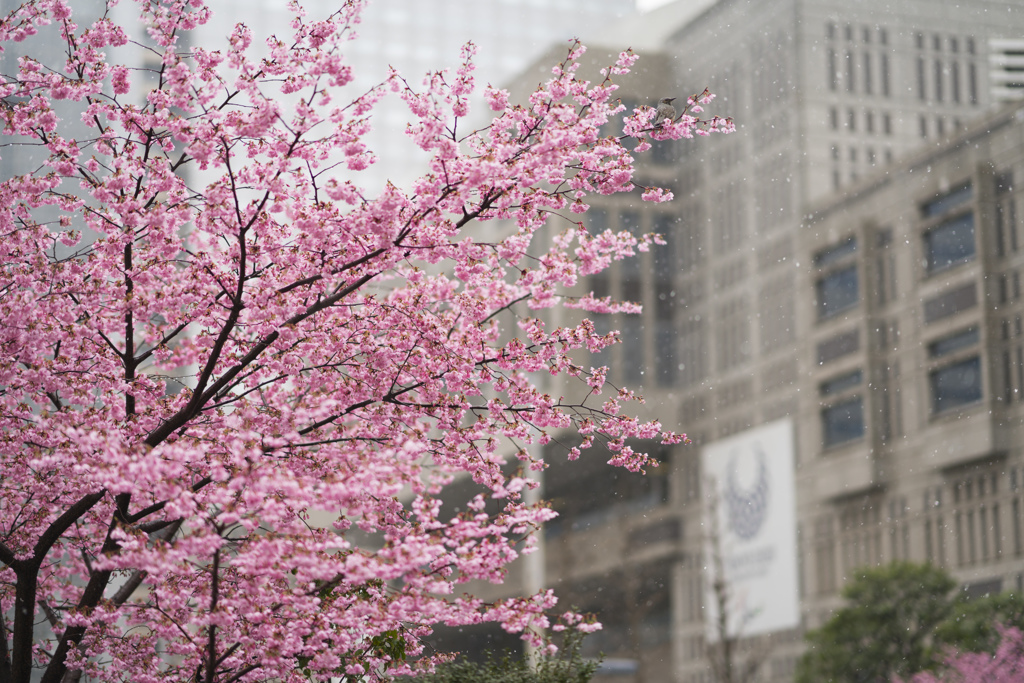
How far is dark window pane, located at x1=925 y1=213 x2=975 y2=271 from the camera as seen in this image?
20.0m

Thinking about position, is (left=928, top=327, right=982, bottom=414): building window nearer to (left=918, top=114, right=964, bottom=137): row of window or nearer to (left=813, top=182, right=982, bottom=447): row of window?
(left=813, top=182, right=982, bottom=447): row of window

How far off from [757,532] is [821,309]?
5383mm

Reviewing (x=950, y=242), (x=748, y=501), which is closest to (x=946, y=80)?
(x=950, y=242)

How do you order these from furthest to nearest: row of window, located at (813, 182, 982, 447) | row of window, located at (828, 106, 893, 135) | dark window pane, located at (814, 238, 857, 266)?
1. dark window pane, located at (814, 238, 857, 266)
2. row of window, located at (828, 106, 893, 135)
3. row of window, located at (813, 182, 982, 447)

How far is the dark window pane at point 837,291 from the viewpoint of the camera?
78.3 feet

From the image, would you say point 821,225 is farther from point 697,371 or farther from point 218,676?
point 218,676

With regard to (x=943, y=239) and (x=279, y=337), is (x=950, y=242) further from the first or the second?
(x=279, y=337)

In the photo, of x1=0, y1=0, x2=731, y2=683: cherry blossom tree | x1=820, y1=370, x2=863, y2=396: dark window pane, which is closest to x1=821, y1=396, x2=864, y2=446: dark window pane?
x1=820, y1=370, x2=863, y2=396: dark window pane

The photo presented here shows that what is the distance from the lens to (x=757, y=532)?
26.0 m

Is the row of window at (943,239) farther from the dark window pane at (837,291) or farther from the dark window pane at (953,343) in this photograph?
the dark window pane at (953,343)

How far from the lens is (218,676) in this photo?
22.7ft

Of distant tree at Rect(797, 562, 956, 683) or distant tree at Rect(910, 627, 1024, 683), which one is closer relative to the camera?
distant tree at Rect(910, 627, 1024, 683)

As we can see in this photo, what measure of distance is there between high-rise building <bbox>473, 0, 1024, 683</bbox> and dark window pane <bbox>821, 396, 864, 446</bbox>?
0.05 m

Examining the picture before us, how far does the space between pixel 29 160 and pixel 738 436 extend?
1848 centimetres
